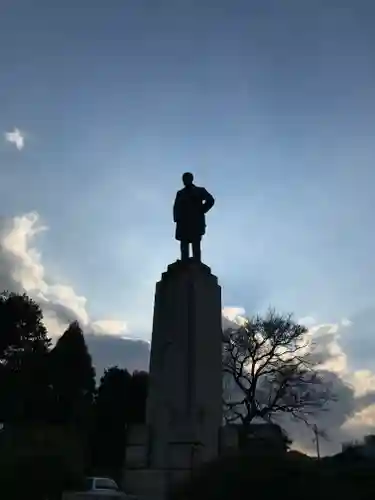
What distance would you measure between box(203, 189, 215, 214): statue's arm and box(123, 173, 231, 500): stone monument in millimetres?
822

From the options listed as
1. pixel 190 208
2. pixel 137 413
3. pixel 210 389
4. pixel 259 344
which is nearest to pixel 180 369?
pixel 210 389

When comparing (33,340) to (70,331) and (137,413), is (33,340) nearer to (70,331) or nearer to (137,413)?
(70,331)

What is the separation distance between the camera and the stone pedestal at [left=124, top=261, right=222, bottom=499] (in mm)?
16797

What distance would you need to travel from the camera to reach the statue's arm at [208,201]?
65.2 ft

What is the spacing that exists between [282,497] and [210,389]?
9163mm

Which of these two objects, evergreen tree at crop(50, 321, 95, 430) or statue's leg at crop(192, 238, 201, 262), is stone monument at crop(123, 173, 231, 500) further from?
evergreen tree at crop(50, 321, 95, 430)

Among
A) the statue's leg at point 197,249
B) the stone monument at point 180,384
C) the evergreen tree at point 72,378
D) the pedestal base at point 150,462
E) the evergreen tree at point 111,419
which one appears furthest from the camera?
the evergreen tree at point 72,378

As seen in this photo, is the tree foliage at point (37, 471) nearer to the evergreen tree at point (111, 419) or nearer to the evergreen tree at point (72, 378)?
the evergreen tree at point (111, 419)

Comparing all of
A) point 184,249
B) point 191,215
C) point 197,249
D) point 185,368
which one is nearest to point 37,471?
point 185,368

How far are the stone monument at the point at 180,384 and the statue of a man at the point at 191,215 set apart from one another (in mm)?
61

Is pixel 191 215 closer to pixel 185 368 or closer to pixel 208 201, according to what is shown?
pixel 208 201

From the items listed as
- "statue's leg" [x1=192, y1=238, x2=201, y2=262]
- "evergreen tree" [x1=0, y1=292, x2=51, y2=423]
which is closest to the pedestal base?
"statue's leg" [x1=192, y1=238, x2=201, y2=262]

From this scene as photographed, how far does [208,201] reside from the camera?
782 inches

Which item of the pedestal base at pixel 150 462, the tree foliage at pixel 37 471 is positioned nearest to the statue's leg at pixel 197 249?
the pedestal base at pixel 150 462
